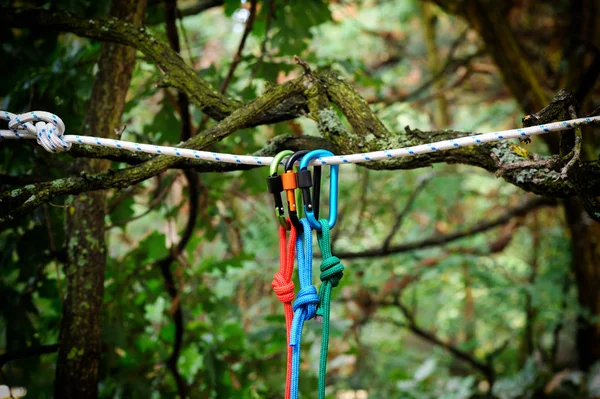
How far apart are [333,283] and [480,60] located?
446cm

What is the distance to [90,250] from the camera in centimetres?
141

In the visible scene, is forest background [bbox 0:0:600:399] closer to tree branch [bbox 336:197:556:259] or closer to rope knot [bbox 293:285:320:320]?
tree branch [bbox 336:197:556:259]

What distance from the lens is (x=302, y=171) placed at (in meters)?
0.99

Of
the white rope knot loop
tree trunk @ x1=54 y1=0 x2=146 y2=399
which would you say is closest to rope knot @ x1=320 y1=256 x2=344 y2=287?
the white rope knot loop

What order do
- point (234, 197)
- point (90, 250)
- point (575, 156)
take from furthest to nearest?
point (234, 197) → point (90, 250) → point (575, 156)

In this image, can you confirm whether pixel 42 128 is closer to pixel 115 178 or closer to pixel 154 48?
pixel 115 178

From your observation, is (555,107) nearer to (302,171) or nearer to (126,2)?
(302,171)

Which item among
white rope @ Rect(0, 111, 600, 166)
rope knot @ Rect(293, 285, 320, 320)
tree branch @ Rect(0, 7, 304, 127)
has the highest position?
tree branch @ Rect(0, 7, 304, 127)

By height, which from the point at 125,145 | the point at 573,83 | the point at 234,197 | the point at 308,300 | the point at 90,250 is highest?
the point at 573,83

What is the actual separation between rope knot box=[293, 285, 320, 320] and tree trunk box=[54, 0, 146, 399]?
0.64 metres

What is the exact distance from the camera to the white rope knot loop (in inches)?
39.3

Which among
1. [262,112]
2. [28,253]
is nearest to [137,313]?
[28,253]

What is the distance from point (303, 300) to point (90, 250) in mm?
695

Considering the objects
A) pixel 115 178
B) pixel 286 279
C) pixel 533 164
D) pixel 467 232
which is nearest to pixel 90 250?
pixel 115 178
